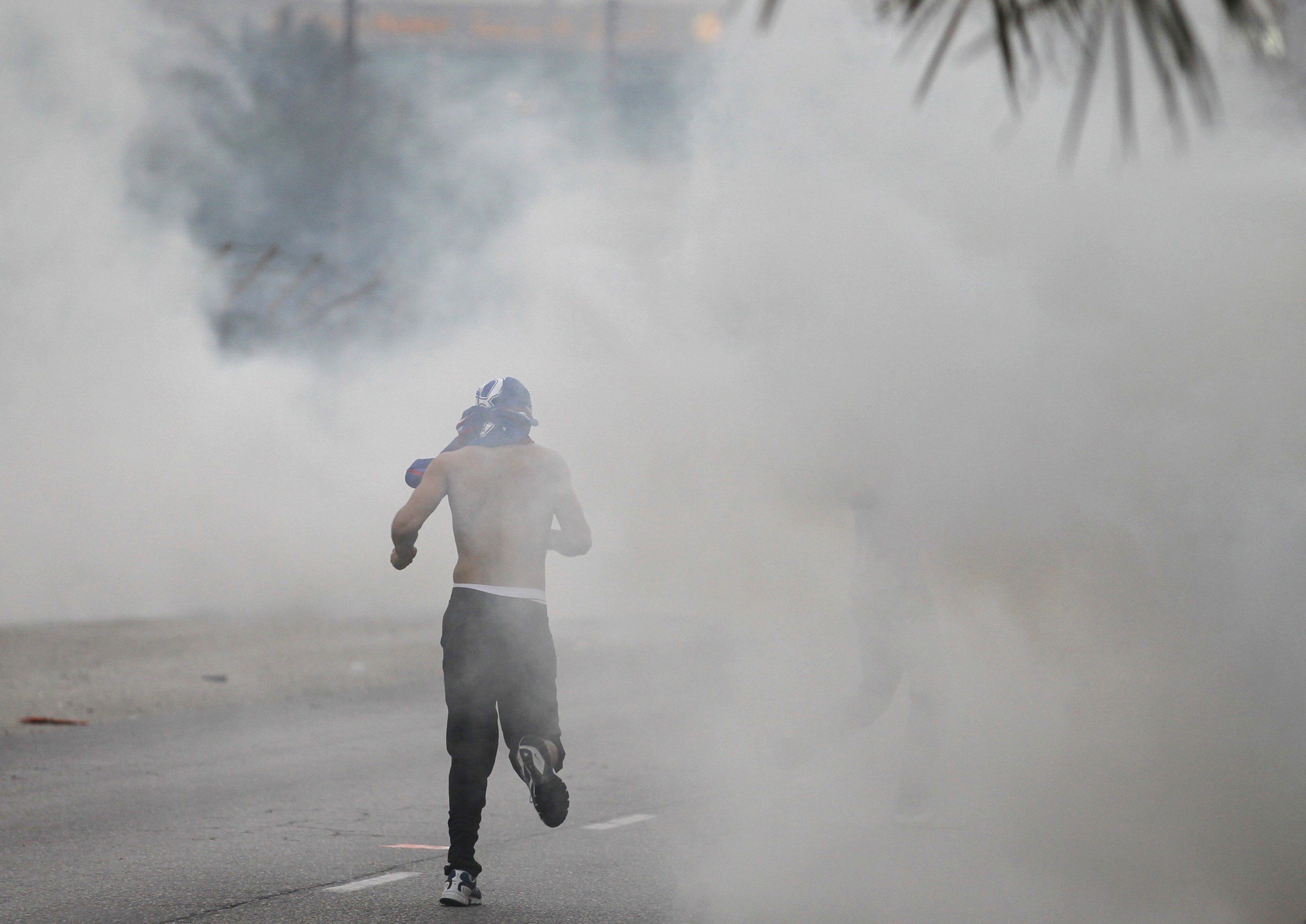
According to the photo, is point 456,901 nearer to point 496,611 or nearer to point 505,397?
point 496,611

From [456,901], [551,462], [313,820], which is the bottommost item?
[456,901]

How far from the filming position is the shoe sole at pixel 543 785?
15.3 ft

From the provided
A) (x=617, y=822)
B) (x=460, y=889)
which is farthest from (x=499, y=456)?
(x=617, y=822)

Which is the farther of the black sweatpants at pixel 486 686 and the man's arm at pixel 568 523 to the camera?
the man's arm at pixel 568 523

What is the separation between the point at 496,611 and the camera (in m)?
4.80

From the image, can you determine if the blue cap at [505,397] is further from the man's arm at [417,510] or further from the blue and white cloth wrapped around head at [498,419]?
the man's arm at [417,510]

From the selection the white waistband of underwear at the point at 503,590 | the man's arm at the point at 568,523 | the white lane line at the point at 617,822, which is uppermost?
the man's arm at the point at 568,523

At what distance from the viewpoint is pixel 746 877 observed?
16.0 ft

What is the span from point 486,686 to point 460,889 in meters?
0.62

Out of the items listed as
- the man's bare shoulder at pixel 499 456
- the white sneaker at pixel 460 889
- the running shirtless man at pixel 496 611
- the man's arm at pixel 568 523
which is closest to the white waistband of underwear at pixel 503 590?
the running shirtless man at pixel 496 611

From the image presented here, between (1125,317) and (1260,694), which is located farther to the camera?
(1125,317)

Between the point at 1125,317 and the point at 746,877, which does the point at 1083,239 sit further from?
the point at 746,877

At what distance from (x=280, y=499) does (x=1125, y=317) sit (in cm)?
1162

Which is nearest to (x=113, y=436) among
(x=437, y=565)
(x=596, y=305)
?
(x=437, y=565)
